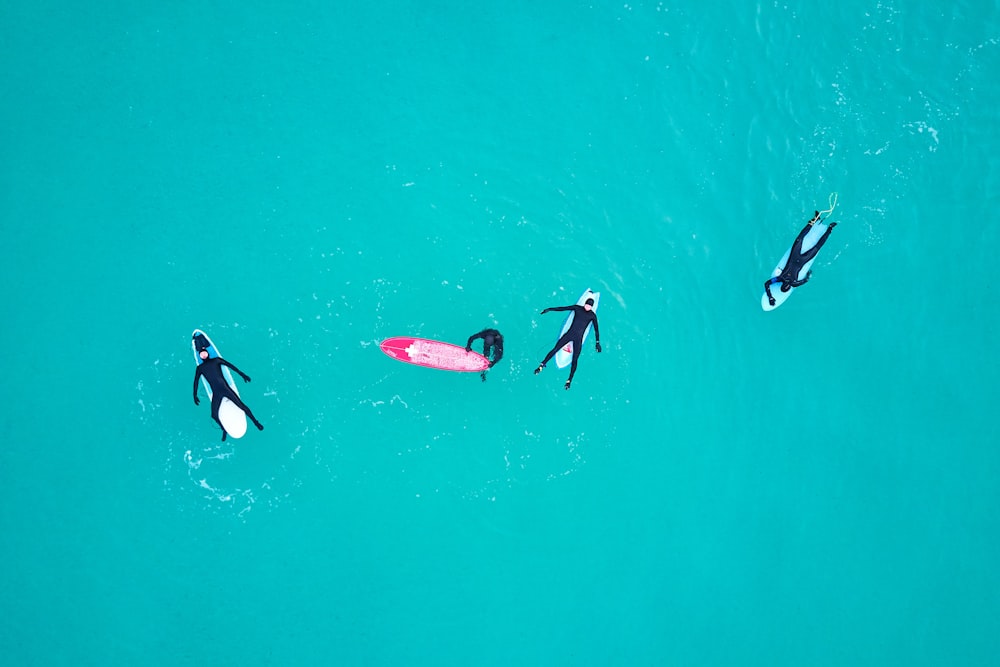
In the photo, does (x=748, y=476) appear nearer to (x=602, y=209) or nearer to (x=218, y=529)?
(x=602, y=209)

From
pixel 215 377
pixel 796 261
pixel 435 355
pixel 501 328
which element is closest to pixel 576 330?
pixel 501 328

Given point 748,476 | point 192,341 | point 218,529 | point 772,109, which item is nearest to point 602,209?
point 772,109

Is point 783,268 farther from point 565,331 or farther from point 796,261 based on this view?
point 565,331

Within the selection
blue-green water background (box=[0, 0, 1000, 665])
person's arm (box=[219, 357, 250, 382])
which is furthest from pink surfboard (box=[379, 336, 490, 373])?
person's arm (box=[219, 357, 250, 382])

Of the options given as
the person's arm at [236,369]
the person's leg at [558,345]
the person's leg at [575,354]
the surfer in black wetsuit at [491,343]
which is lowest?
the person's leg at [575,354]

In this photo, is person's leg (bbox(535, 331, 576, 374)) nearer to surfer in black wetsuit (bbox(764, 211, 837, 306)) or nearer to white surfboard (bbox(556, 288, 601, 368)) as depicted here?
white surfboard (bbox(556, 288, 601, 368))

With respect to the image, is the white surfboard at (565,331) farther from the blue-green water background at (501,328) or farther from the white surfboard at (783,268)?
the white surfboard at (783,268)

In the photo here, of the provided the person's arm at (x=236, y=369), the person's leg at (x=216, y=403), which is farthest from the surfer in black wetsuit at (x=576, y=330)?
the person's leg at (x=216, y=403)
